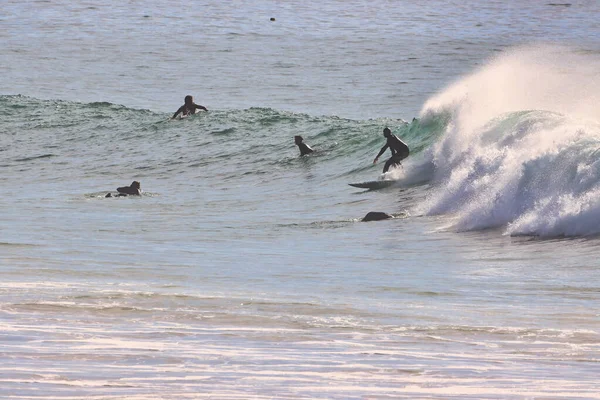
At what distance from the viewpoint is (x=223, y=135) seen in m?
34.1

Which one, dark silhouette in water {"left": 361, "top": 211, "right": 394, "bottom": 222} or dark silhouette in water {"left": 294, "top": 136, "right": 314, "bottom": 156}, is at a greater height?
dark silhouette in water {"left": 361, "top": 211, "right": 394, "bottom": 222}

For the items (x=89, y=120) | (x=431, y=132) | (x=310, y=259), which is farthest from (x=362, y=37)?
(x=310, y=259)

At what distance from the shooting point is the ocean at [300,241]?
828 cm

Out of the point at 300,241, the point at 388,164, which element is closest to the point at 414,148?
the point at 388,164

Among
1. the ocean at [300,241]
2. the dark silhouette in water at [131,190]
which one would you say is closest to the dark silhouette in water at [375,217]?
the ocean at [300,241]

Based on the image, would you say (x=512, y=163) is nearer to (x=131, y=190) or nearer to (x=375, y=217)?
(x=375, y=217)

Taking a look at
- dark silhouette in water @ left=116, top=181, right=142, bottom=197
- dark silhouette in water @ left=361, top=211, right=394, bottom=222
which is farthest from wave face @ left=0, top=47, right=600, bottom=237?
dark silhouette in water @ left=116, top=181, right=142, bottom=197

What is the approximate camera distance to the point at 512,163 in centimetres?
1881

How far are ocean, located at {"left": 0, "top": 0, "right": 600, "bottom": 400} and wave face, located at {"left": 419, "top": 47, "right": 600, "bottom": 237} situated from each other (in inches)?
2.0

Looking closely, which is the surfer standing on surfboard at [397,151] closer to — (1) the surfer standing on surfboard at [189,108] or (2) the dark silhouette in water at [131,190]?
(2) the dark silhouette in water at [131,190]

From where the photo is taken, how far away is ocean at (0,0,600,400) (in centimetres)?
828

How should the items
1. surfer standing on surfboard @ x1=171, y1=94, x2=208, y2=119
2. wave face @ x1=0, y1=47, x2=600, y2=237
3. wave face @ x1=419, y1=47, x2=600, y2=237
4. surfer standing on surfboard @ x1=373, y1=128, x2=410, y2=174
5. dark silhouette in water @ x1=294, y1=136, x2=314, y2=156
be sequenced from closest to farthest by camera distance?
1. wave face @ x1=419, y1=47, x2=600, y2=237
2. wave face @ x1=0, y1=47, x2=600, y2=237
3. surfer standing on surfboard @ x1=373, y1=128, x2=410, y2=174
4. dark silhouette in water @ x1=294, y1=136, x2=314, y2=156
5. surfer standing on surfboard @ x1=171, y1=94, x2=208, y2=119

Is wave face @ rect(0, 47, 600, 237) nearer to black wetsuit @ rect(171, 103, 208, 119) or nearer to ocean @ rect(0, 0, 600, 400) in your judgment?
ocean @ rect(0, 0, 600, 400)

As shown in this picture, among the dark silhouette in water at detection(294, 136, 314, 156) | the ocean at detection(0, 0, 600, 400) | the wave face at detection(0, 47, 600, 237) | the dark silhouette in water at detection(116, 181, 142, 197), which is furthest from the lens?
the dark silhouette in water at detection(294, 136, 314, 156)
